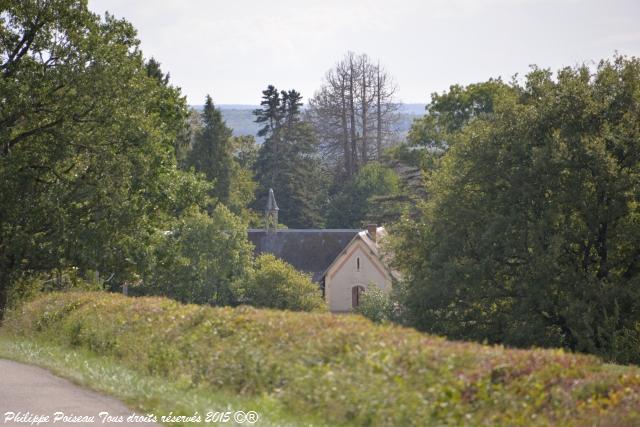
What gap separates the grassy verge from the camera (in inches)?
440

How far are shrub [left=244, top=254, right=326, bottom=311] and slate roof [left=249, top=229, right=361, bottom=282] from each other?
50.7 ft

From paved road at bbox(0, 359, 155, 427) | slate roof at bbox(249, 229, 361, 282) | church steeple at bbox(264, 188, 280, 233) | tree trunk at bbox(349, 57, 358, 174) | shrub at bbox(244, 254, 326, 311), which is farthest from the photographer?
tree trunk at bbox(349, 57, 358, 174)

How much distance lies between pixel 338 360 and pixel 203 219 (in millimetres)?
59010

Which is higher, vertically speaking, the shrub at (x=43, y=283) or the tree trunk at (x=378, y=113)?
the tree trunk at (x=378, y=113)

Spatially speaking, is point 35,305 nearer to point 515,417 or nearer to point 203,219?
point 515,417

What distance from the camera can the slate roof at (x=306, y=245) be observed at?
84125 mm

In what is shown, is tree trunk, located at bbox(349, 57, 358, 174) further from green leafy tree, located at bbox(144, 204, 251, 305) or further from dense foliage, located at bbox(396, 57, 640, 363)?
dense foliage, located at bbox(396, 57, 640, 363)

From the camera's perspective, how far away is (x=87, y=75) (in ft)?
99.8

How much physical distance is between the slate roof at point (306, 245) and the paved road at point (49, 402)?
6965cm

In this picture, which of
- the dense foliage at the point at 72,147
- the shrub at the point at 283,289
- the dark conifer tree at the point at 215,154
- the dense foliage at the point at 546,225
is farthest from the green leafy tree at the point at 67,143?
the dark conifer tree at the point at 215,154

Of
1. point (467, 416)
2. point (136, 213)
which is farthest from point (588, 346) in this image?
point (467, 416)

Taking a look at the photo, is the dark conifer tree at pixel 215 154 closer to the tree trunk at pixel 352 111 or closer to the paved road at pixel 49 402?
the tree trunk at pixel 352 111

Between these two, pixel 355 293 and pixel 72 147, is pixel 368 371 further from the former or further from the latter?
pixel 355 293

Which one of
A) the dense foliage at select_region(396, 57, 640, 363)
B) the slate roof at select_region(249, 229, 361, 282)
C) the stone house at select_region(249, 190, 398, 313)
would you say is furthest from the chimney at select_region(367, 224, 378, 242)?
the dense foliage at select_region(396, 57, 640, 363)
